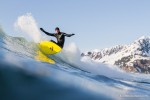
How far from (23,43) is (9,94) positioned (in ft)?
63.9

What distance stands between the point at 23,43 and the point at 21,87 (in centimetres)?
1852

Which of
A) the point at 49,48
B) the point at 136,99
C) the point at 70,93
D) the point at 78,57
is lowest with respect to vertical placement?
the point at 70,93

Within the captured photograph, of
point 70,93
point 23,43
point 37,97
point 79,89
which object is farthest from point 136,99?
point 23,43

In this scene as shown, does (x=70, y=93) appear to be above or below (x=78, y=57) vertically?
below

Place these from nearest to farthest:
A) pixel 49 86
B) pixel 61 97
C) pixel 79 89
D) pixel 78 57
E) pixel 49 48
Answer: pixel 61 97 → pixel 49 86 → pixel 79 89 → pixel 49 48 → pixel 78 57

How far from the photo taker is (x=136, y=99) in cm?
1805

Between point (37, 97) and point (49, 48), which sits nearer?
point (37, 97)

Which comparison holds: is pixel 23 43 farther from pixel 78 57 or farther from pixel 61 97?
pixel 61 97

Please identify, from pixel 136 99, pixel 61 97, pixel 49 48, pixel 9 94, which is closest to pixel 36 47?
pixel 49 48

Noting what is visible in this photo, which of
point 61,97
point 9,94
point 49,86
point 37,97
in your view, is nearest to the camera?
point 9,94

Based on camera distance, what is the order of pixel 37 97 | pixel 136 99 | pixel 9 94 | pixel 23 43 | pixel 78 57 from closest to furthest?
pixel 9 94 < pixel 37 97 < pixel 136 99 < pixel 23 43 < pixel 78 57

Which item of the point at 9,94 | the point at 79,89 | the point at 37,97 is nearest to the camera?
the point at 9,94

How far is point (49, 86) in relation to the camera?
14.2 m

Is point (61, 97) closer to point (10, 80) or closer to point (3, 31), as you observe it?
point (10, 80)
